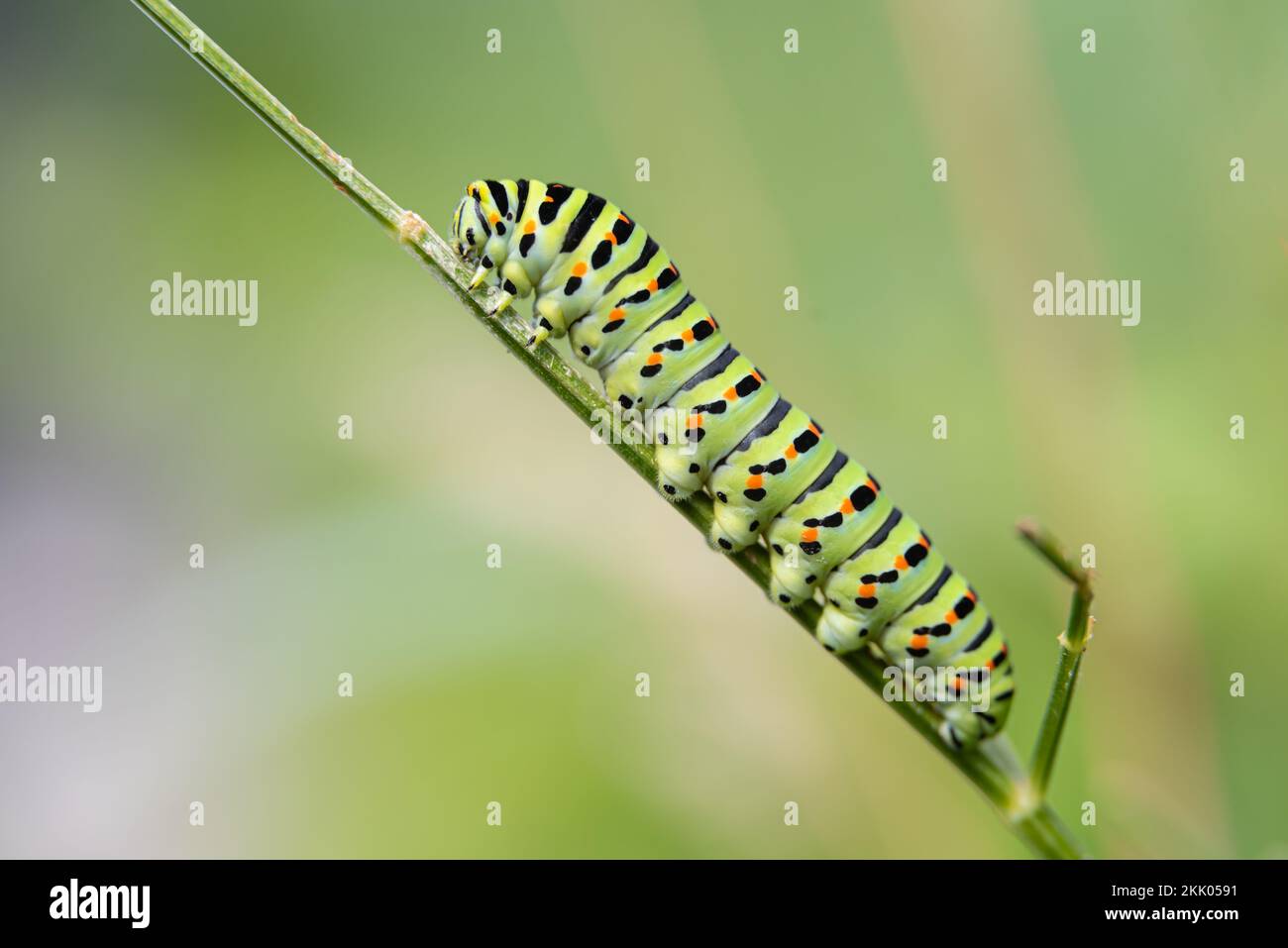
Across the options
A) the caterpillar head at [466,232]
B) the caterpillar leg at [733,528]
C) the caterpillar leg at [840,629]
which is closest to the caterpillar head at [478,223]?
the caterpillar head at [466,232]

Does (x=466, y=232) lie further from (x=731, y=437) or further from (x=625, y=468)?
(x=625, y=468)

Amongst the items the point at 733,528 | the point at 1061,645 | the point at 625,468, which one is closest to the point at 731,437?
the point at 733,528

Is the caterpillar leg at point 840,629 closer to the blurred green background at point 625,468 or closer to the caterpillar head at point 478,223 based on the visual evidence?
the blurred green background at point 625,468

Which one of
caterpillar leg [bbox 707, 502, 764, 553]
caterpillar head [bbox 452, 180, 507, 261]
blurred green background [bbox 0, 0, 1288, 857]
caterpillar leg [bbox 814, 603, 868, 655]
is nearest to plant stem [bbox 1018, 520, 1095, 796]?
caterpillar leg [bbox 814, 603, 868, 655]

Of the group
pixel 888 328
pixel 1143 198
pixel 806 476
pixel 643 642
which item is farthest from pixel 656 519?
pixel 1143 198

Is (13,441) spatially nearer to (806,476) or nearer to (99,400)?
(99,400)
